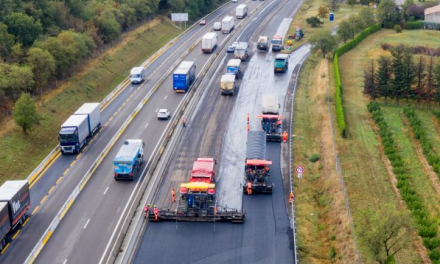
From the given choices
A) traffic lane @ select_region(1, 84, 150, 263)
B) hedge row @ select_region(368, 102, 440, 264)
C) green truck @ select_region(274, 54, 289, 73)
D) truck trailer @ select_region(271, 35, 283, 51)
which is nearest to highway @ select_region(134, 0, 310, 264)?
green truck @ select_region(274, 54, 289, 73)

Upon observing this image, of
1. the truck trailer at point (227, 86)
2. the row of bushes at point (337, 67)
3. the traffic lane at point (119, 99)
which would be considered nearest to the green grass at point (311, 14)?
the row of bushes at point (337, 67)

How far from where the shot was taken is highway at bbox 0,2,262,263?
4493 cm

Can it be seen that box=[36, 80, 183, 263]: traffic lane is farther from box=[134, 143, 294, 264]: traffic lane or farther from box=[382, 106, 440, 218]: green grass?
box=[382, 106, 440, 218]: green grass

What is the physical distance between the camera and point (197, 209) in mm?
46875

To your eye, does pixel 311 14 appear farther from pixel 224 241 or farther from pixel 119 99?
pixel 224 241

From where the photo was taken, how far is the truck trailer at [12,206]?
42656 millimetres

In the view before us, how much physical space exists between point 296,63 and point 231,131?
36133 millimetres

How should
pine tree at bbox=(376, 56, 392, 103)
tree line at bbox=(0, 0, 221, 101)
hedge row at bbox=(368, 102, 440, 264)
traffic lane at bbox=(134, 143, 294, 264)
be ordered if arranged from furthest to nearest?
pine tree at bbox=(376, 56, 392, 103) → tree line at bbox=(0, 0, 221, 101) → traffic lane at bbox=(134, 143, 294, 264) → hedge row at bbox=(368, 102, 440, 264)

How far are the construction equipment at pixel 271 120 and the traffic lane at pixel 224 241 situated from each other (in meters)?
15.5

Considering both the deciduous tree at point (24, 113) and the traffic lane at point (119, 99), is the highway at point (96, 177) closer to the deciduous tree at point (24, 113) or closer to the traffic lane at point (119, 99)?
the traffic lane at point (119, 99)

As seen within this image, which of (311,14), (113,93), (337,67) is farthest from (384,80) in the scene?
(311,14)

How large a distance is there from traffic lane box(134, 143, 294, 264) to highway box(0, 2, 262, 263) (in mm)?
5306

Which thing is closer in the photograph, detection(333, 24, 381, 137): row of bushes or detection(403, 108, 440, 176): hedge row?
detection(403, 108, 440, 176): hedge row

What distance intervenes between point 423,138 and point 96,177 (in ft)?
119
